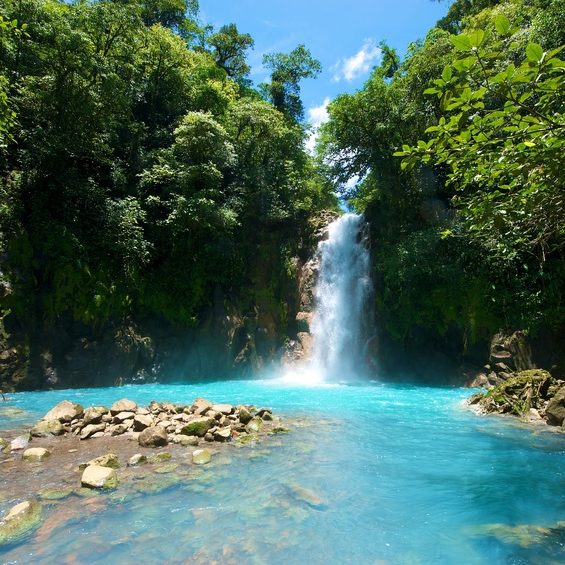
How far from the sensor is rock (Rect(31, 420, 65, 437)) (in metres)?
7.27

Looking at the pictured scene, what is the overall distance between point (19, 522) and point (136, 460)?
75.9 inches

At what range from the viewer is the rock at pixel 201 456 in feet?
19.4

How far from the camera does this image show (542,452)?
6.32 meters

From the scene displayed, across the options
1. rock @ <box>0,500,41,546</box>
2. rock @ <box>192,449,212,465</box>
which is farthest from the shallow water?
rock @ <box>192,449,212,465</box>

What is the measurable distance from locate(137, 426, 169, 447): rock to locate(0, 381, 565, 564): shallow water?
1227mm

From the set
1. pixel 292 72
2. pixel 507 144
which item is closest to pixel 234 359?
pixel 507 144

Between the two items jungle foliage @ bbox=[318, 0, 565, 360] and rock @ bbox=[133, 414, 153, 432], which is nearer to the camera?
rock @ bbox=[133, 414, 153, 432]

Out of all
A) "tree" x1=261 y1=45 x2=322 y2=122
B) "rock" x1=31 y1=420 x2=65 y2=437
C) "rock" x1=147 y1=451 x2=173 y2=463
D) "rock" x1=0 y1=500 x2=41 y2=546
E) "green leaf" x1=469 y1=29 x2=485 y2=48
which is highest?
"tree" x1=261 y1=45 x2=322 y2=122

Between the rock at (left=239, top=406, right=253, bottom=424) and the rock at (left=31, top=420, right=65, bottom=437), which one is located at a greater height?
the rock at (left=239, top=406, right=253, bottom=424)

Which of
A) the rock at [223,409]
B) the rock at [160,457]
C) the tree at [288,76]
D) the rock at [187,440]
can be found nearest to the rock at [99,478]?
the rock at [160,457]

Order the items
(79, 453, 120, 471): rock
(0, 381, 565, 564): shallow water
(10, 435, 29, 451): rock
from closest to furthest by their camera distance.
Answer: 1. (0, 381, 565, 564): shallow water
2. (79, 453, 120, 471): rock
3. (10, 435, 29, 451): rock

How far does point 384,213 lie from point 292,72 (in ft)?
49.4

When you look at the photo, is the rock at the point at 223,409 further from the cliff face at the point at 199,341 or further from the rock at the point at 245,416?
the cliff face at the point at 199,341

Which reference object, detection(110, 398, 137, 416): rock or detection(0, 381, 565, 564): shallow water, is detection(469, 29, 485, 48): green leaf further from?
detection(110, 398, 137, 416): rock
